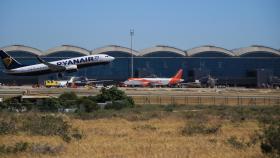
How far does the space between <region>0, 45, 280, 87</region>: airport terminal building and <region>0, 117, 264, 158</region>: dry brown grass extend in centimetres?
15095

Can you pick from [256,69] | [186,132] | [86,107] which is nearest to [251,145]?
[186,132]

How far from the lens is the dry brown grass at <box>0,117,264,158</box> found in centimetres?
2467

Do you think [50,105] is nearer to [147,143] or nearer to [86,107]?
[86,107]

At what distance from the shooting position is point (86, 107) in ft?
198

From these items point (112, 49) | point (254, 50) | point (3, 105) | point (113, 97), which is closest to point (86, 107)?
point (3, 105)

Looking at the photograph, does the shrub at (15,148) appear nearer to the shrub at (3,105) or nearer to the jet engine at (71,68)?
the shrub at (3,105)

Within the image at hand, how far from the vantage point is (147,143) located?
96.4ft

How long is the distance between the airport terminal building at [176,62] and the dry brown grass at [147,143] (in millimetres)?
150950

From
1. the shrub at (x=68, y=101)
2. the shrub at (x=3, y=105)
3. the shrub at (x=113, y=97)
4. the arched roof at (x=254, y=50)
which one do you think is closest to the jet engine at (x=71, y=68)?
the shrub at (x=113, y=97)

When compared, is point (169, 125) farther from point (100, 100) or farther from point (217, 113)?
point (100, 100)

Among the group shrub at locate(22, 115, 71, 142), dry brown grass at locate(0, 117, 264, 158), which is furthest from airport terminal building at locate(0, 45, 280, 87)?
dry brown grass at locate(0, 117, 264, 158)

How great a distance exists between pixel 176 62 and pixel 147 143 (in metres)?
167

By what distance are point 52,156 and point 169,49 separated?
176 m

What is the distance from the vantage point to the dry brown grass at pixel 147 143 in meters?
24.7
